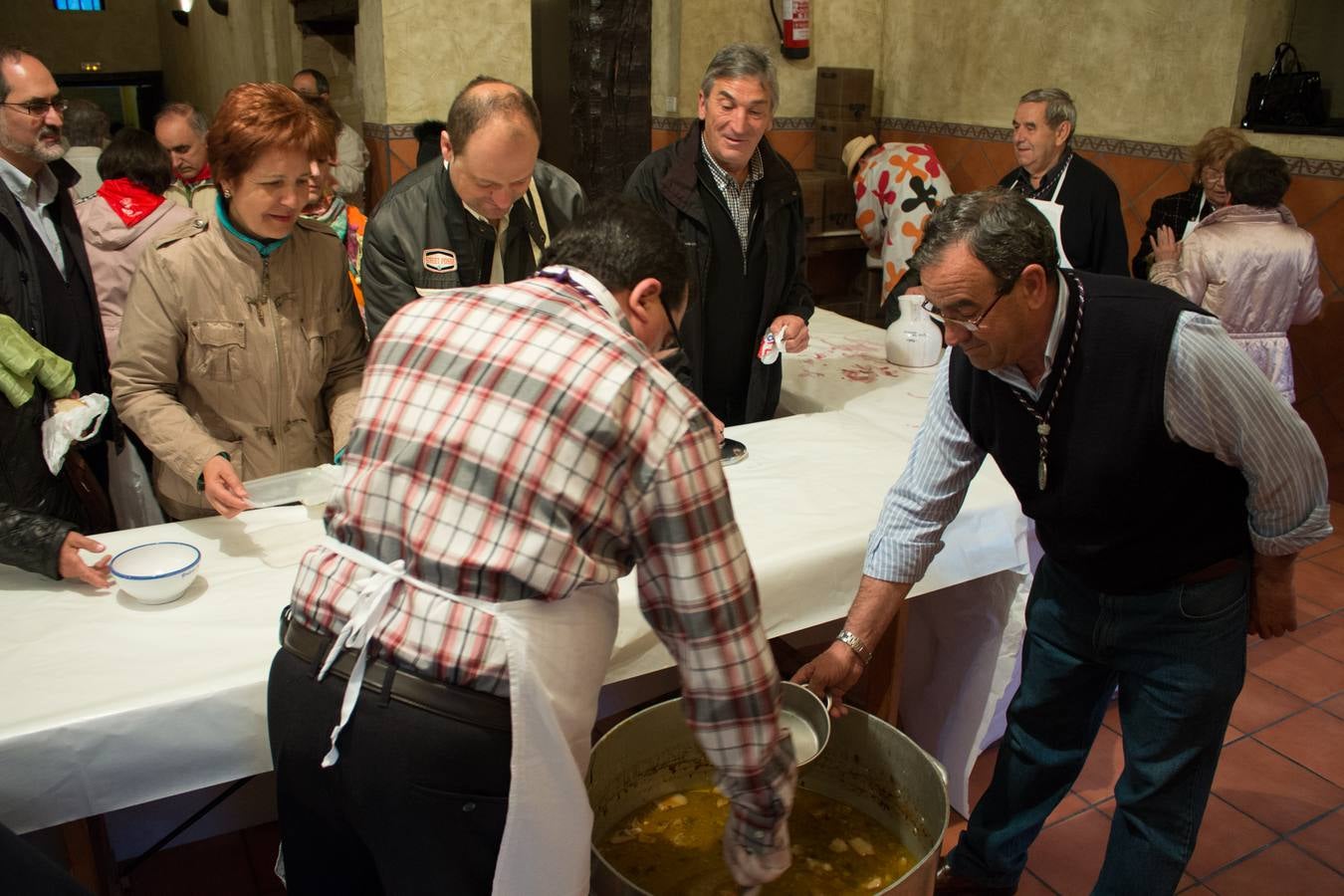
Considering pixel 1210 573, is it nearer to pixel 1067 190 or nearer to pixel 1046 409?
pixel 1046 409

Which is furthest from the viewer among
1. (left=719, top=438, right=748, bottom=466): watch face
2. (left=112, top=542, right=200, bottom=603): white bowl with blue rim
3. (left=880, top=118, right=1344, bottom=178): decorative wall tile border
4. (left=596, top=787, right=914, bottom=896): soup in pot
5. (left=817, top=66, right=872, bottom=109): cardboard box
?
(left=817, top=66, right=872, bottom=109): cardboard box

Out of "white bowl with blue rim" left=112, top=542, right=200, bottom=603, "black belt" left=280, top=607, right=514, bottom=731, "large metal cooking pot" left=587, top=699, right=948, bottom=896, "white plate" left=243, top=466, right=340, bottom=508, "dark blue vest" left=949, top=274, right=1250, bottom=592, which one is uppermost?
"dark blue vest" left=949, top=274, right=1250, bottom=592

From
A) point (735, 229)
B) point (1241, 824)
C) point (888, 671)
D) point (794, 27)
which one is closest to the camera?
point (888, 671)

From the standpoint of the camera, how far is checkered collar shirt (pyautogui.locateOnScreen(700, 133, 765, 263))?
300 cm

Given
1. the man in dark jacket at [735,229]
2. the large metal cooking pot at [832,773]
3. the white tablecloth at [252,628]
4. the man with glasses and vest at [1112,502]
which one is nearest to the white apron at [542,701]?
the large metal cooking pot at [832,773]

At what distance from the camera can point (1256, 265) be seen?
4.02 m

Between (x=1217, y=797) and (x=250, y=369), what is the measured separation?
99.5 inches

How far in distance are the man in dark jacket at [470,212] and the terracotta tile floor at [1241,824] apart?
1.31m

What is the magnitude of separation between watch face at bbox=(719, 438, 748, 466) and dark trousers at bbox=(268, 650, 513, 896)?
51.8 inches

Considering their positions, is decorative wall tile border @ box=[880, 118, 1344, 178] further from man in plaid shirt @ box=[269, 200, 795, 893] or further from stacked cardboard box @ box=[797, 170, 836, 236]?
man in plaid shirt @ box=[269, 200, 795, 893]

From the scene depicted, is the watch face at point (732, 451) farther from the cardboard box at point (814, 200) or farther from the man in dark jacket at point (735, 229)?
the cardboard box at point (814, 200)

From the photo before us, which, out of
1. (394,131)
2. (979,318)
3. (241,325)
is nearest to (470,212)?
(241,325)

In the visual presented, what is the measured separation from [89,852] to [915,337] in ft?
8.57

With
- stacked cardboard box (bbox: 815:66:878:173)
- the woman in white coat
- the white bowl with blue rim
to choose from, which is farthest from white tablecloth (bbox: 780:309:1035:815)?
stacked cardboard box (bbox: 815:66:878:173)
